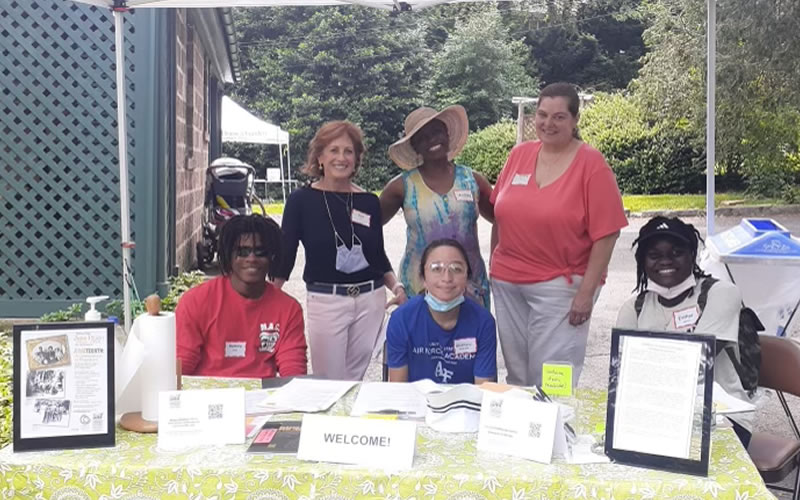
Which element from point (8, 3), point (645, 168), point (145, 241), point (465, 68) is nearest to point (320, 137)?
point (145, 241)

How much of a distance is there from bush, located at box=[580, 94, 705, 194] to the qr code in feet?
62.5


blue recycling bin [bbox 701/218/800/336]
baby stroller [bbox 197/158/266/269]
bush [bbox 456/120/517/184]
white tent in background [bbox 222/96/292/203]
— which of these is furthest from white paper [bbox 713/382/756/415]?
bush [bbox 456/120/517/184]

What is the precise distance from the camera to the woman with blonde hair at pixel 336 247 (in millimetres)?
3229

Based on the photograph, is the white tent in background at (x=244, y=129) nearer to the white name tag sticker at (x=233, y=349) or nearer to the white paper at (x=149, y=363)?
the white name tag sticker at (x=233, y=349)

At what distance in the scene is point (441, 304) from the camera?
8.63ft

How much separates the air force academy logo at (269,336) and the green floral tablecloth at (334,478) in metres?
0.92

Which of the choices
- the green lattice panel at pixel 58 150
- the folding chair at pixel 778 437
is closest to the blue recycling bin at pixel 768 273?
the folding chair at pixel 778 437

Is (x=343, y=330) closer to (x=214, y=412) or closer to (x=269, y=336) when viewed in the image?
(x=269, y=336)

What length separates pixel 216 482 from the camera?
5.77 ft

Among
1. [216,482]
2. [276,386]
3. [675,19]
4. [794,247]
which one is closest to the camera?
[216,482]

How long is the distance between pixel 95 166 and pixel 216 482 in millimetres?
5077

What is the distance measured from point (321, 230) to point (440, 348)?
0.83 meters

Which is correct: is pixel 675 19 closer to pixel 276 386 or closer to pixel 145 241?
pixel 145 241

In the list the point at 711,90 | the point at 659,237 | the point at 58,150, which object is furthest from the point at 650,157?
the point at 659,237
